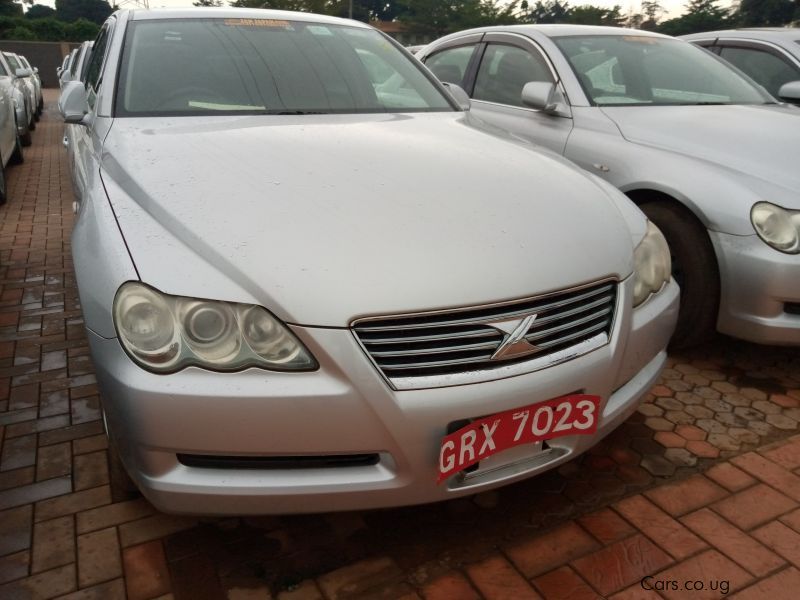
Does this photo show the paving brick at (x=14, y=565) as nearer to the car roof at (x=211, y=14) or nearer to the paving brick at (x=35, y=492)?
the paving brick at (x=35, y=492)

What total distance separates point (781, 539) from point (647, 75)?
2886 millimetres

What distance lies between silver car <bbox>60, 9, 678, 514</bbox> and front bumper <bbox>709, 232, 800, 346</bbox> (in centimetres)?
82

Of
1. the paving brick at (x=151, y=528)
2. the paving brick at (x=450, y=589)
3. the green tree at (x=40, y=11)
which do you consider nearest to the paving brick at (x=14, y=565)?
the paving brick at (x=151, y=528)

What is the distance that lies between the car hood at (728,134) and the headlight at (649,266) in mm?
1031

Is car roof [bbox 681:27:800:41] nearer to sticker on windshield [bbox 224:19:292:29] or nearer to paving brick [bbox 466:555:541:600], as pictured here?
sticker on windshield [bbox 224:19:292:29]

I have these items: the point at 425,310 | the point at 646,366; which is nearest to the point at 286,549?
the point at 425,310

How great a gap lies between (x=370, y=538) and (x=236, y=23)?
91.9 inches

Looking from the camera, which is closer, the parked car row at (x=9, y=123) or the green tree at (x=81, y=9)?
the parked car row at (x=9, y=123)

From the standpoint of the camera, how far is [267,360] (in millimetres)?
1475

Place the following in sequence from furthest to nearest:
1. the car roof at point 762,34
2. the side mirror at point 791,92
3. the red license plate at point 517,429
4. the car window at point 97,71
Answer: the car roof at point 762,34, the side mirror at point 791,92, the car window at point 97,71, the red license plate at point 517,429

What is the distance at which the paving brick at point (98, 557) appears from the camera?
1.75 metres

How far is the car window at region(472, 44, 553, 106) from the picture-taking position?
13.0ft

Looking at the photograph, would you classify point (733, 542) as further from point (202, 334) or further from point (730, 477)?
point (202, 334)

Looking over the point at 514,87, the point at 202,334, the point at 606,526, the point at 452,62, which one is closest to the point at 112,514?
the point at 202,334
